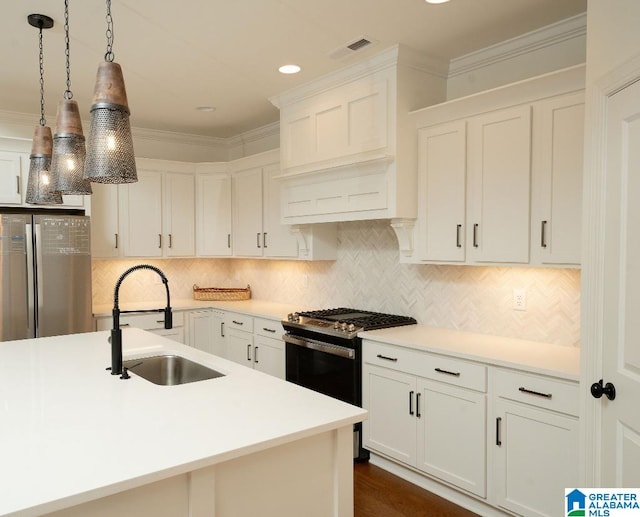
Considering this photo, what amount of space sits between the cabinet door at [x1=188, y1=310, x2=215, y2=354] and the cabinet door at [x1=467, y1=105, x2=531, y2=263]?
3.03 metres

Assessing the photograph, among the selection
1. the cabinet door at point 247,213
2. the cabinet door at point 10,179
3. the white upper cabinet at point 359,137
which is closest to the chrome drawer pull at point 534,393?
the white upper cabinet at point 359,137

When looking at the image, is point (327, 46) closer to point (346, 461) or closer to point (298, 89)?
point (298, 89)

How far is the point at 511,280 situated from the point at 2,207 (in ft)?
13.3

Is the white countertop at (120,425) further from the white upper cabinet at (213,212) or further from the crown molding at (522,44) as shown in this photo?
the white upper cabinet at (213,212)

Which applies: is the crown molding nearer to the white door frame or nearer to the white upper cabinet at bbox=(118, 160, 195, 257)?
the white door frame

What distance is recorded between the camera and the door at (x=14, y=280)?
388 centimetres

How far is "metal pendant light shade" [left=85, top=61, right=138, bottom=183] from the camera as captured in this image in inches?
66.9

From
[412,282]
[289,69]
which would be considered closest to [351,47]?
[289,69]

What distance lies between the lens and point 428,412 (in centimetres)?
304

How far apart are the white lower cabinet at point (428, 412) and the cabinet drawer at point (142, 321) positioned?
7.63ft

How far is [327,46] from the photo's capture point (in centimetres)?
318

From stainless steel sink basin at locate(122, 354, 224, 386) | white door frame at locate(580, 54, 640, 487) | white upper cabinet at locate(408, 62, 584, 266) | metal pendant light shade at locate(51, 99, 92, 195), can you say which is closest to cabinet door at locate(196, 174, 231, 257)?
white upper cabinet at locate(408, 62, 584, 266)

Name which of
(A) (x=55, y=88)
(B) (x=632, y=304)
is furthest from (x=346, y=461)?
(A) (x=55, y=88)

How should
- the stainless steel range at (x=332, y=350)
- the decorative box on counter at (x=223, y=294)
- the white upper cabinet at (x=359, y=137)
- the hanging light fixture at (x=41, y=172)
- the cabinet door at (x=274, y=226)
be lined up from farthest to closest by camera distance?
the decorative box on counter at (x=223, y=294)
the cabinet door at (x=274, y=226)
the stainless steel range at (x=332, y=350)
the white upper cabinet at (x=359, y=137)
the hanging light fixture at (x=41, y=172)
